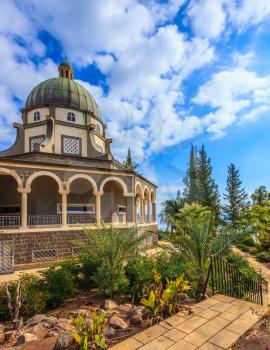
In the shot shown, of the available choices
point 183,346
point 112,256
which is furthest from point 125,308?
point 183,346

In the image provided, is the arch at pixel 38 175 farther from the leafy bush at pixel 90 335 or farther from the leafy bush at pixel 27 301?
the leafy bush at pixel 90 335

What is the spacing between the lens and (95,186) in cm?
1425

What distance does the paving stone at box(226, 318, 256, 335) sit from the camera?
139 inches

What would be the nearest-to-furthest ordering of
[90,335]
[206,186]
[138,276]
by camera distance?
1. [90,335]
2. [138,276]
3. [206,186]

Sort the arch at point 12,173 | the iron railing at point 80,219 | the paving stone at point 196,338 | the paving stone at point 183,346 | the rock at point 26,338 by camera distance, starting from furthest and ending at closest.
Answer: the iron railing at point 80,219, the arch at point 12,173, the rock at point 26,338, the paving stone at point 196,338, the paving stone at point 183,346

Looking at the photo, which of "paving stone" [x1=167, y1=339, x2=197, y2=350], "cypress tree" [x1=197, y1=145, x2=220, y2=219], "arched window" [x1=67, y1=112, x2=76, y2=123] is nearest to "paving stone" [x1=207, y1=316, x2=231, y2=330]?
"paving stone" [x1=167, y1=339, x2=197, y2=350]

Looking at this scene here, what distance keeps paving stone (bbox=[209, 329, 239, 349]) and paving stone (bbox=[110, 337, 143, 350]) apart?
44.2 inches

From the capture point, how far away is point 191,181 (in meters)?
36.3

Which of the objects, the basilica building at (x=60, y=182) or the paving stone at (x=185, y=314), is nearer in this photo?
the paving stone at (x=185, y=314)

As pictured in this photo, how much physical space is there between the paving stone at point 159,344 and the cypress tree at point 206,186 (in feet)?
103

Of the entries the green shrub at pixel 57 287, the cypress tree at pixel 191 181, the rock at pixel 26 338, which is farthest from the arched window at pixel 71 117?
the cypress tree at pixel 191 181

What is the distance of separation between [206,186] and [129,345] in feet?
108

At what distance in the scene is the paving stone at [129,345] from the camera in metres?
3.11

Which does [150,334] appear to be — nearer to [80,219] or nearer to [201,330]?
[201,330]
